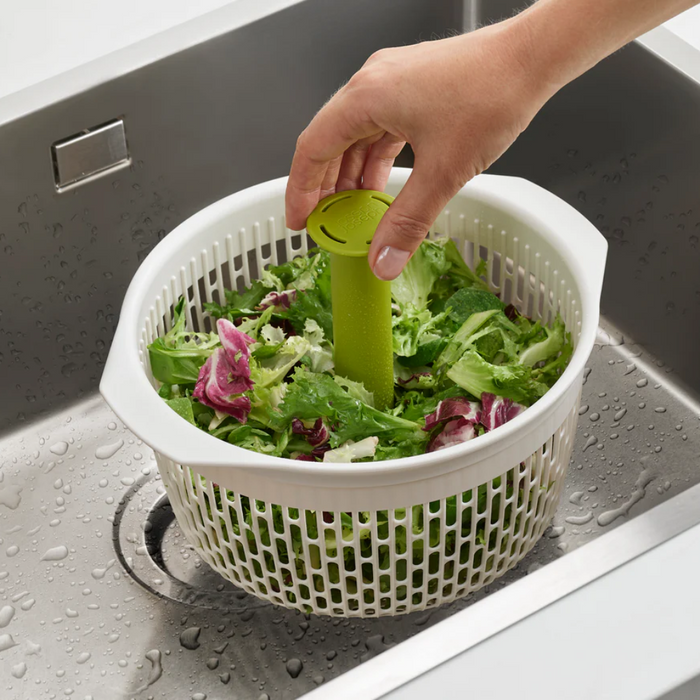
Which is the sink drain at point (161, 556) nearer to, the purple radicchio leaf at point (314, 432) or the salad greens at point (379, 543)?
the salad greens at point (379, 543)

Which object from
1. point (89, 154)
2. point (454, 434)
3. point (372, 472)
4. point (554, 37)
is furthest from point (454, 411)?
point (89, 154)

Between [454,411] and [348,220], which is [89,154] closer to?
[348,220]

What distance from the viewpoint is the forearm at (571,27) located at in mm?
618

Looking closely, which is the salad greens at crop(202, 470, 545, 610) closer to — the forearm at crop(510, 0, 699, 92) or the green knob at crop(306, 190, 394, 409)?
the green knob at crop(306, 190, 394, 409)

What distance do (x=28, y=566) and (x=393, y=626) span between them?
1.16ft

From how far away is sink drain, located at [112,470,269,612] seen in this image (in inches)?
36.2

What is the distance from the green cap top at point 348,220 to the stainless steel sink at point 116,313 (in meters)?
0.30

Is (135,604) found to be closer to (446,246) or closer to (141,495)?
(141,495)

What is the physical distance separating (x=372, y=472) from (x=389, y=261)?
0.47 feet

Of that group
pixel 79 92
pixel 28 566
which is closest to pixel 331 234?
pixel 79 92

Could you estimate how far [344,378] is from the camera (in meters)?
0.80

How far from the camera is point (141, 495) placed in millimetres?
1001

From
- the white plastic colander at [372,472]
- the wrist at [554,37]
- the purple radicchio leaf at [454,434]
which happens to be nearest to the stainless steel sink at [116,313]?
the white plastic colander at [372,472]

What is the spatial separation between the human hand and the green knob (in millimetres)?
47
